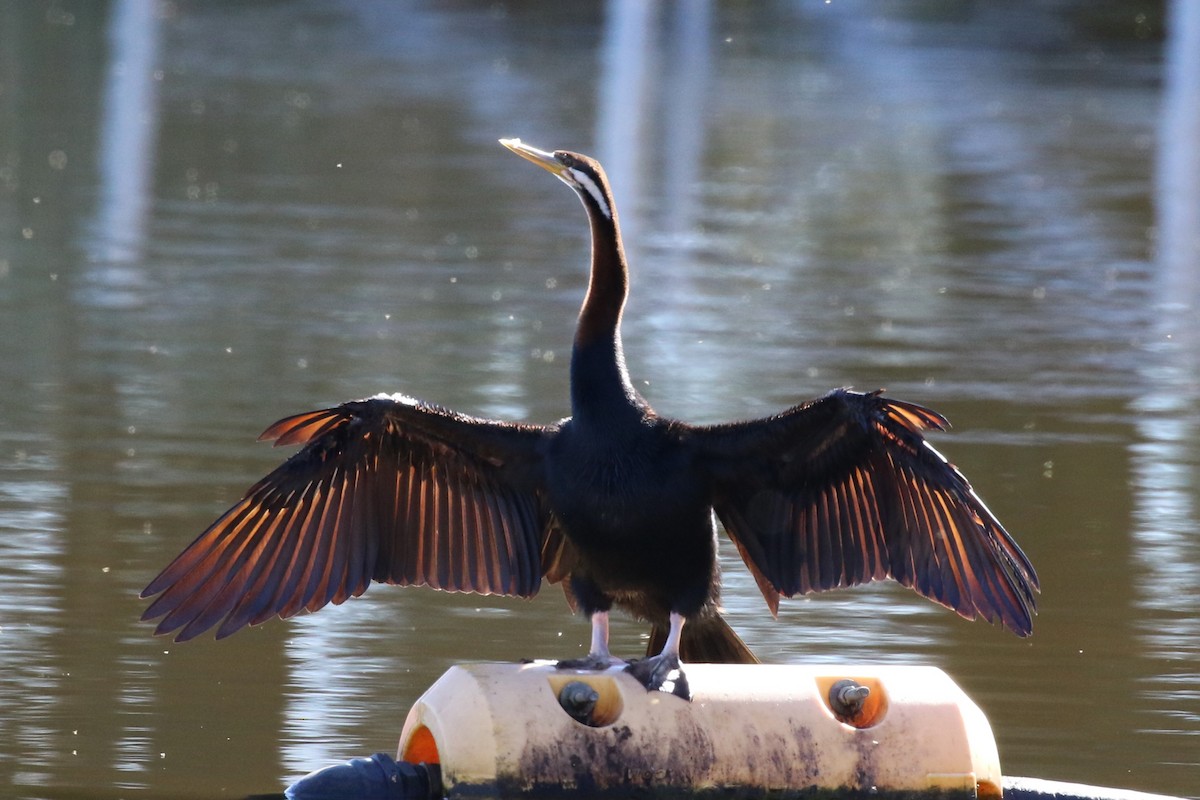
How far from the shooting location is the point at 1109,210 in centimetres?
1919

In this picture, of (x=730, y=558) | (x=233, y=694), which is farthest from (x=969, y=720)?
(x=730, y=558)

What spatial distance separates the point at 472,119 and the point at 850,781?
717 inches

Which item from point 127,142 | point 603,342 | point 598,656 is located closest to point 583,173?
point 603,342

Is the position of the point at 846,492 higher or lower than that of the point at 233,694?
higher

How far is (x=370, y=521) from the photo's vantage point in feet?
21.4

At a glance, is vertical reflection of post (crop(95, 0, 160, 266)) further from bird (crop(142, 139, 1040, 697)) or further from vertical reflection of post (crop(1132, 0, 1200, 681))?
bird (crop(142, 139, 1040, 697))

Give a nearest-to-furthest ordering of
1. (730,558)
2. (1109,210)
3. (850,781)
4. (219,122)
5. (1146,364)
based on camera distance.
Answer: (850,781) < (730,558) < (1146,364) < (1109,210) < (219,122)

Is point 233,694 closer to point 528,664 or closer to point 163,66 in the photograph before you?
point 528,664

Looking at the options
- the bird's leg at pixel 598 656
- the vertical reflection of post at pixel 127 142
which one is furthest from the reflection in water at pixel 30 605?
the vertical reflection of post at pixel 127 142

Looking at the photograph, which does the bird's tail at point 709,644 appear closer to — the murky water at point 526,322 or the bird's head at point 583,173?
the murky water at point 526,322

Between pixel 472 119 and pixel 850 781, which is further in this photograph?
pixel 472 119

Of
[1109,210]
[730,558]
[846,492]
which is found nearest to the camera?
[846,492]

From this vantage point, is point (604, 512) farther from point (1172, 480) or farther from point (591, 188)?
point (1172, 480)

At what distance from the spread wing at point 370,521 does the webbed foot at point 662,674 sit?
74 cm
